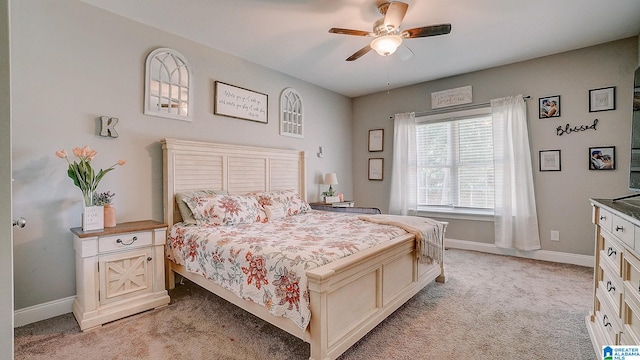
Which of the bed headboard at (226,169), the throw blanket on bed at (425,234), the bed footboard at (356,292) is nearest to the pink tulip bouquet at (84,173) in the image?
the bed headboard at (226,169)

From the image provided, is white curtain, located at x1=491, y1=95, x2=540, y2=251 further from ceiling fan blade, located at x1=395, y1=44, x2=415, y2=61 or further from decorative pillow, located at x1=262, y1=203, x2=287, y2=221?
decorative pillow, located at x1=262, y1=203, x2=287, y2=221

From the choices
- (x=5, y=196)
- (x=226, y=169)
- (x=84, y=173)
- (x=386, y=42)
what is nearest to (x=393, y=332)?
(x=5, y=196)

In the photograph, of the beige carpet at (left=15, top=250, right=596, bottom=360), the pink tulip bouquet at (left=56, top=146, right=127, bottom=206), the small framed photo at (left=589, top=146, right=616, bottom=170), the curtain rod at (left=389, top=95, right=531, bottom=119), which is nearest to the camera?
the beige carpet at (left=15, top=250, right=596, bottom=360)

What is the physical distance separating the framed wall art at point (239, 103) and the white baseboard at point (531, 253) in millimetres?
3426

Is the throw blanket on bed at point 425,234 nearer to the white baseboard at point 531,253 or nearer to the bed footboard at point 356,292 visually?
the bed footboard at point 356,292

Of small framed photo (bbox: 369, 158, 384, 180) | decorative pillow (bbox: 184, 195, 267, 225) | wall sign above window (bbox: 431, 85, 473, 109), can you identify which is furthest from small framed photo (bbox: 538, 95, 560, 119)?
decorative pillow (bbox: 184, 195, 267, 225)

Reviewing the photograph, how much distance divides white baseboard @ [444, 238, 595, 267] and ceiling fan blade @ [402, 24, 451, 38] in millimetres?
3118

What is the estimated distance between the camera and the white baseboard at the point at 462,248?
2203 millimetres

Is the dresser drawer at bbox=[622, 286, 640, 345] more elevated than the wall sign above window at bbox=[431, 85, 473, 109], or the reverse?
the wall sign above window at bbox=[431, 85, 473, 109]

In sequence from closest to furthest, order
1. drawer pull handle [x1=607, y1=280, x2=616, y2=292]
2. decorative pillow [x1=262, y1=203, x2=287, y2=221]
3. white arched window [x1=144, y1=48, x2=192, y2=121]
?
drawer pull handle [x1=607, y1=280, x2=616, y2=292], white arched window [x1=144, y1=48, x2=192, y2=121], decorative pillow [x1=262, y1=203, x2=287, y2=221]

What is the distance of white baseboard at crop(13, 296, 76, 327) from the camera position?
7.11 ft

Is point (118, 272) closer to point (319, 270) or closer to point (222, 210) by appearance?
point (222, 210)

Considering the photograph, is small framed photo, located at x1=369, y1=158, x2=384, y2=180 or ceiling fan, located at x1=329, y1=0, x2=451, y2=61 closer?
ceiling fan, located at x1=329, y1=0, x2=451, y2=61

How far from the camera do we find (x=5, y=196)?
2.66ft
